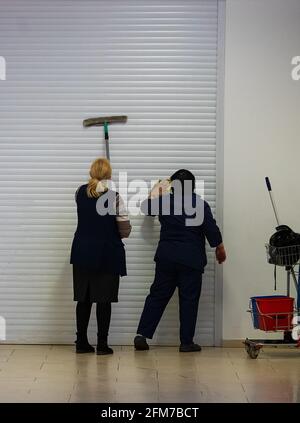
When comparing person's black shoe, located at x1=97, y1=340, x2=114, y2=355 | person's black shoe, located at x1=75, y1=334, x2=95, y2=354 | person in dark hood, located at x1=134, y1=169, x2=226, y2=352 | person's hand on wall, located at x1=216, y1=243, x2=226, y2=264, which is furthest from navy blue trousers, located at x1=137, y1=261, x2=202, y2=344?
person's black shoe, located at x1=75, y1=334, x2=95, y2=354

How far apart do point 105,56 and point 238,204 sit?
158 centimetres

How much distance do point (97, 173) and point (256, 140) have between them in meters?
1.34

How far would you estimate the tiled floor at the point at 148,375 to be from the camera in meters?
5.76

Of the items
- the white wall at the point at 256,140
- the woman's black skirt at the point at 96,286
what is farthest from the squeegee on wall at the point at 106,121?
the woman's black skirt at the point at 96,286

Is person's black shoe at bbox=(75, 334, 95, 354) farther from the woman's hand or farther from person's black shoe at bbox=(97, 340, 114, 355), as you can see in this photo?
the woman's hand

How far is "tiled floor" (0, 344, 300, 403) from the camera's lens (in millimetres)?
5758

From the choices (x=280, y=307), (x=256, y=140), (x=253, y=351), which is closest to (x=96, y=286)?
(x=253, y=351)

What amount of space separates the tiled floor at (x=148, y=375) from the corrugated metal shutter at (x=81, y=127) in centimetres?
43

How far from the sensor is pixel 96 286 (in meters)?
7.01

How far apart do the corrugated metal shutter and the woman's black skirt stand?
47 cm

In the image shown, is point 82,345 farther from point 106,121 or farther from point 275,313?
point 106,121

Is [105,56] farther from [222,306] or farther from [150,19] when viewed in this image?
[222,306]
